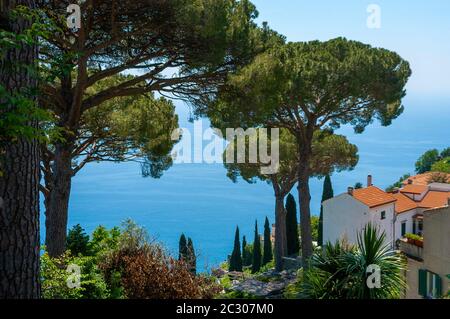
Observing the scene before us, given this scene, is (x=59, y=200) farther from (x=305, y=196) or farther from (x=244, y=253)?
(x=244, y=253)

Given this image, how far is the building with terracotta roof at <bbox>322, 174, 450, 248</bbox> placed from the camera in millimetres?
20984

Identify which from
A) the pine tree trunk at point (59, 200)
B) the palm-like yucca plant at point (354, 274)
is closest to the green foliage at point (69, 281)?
the pine tree trunk at point (59, 200)

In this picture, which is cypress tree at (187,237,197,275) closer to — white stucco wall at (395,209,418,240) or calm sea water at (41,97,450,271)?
white stucco wall at (395,209,418,240)

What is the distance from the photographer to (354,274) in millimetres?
7438

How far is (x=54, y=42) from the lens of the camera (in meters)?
9.22

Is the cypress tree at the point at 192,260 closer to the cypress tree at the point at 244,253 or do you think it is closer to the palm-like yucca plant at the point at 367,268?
the palm-like yucca plant at the point at 367,268

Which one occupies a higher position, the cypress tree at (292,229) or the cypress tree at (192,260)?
the cypress tree at (192,260)

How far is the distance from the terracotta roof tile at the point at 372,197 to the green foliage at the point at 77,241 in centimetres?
1318

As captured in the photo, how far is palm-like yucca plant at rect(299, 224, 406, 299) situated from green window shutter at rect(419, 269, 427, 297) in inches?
135

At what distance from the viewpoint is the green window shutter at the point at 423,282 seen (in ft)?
35.6

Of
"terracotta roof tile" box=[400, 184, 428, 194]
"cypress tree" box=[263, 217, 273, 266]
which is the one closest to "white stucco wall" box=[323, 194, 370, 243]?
"terracotta roof tile" box=[400, 184, 428, 194]
